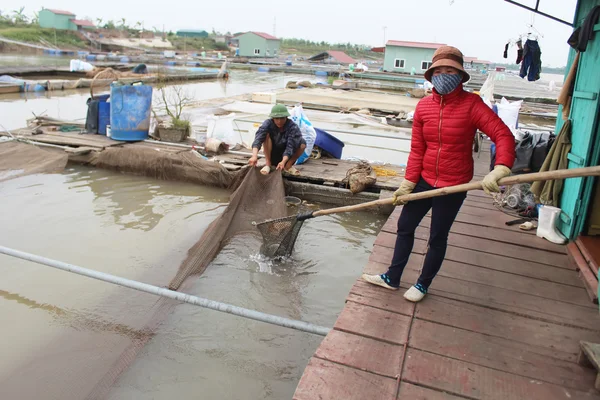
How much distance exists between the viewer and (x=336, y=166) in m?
7.01

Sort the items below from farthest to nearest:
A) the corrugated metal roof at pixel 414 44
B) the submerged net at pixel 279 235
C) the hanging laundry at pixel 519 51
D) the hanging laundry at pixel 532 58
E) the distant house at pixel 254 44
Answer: the distant house at pixel 254 44 → the corrugated metal roof at pixel 414 44 → the hanging laundry at pixel 519 51 → the hanging laundry at pixel 532 58 → the submerged net at pixel 279 235

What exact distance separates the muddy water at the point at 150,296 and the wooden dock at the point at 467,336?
941 millimetres

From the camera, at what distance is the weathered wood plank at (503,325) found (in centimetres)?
233

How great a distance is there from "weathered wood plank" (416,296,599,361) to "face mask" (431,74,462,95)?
3.93 ft

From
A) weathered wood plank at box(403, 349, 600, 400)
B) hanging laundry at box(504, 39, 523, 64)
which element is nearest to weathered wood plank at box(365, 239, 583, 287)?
weathered wood plank at box(403, 349, 600, 400)

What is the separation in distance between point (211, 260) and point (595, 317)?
9.79 feet

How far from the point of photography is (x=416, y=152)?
2619 mm

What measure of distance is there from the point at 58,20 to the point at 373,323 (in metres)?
64.5

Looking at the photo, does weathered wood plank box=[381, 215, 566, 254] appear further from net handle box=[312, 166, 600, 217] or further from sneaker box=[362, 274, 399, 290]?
net handle box=[312, 166, 600, 217]

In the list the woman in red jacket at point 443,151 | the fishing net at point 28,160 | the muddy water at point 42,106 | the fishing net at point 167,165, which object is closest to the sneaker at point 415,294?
the woman in red jacket at point 443,151

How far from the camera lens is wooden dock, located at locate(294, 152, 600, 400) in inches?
77.0

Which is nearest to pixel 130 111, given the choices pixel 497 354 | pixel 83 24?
pixel 497 354

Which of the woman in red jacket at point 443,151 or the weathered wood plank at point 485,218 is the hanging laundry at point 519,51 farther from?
the woman in red jacket at point 443,151

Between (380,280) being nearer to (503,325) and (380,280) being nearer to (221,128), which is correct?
(503,325)
